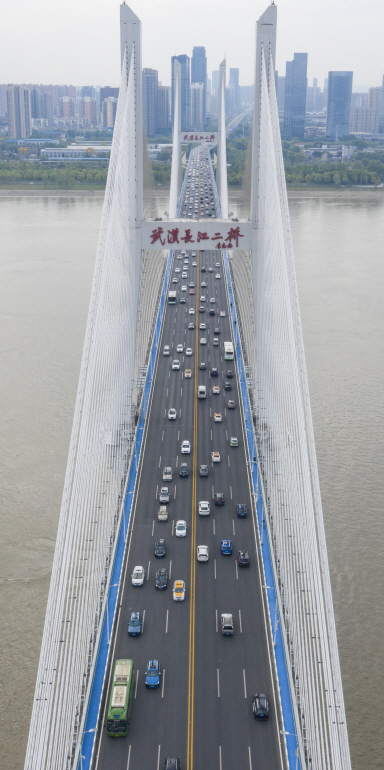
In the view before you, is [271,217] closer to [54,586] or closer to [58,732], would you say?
[54,586]

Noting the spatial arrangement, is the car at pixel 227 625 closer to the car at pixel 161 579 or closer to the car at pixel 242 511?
the car at pixel 161 579

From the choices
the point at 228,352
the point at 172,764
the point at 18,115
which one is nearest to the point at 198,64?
the point at 18,115

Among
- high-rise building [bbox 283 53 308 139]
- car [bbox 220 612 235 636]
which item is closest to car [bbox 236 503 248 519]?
car [bbox 220 612 235 636]

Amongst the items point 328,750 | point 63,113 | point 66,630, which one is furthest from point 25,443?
point 63,113

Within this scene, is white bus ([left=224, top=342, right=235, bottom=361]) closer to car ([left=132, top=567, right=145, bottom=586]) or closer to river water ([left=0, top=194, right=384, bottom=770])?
river water ([left=0, top=194, right=384, bottom=770])

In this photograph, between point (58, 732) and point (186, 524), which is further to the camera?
point (186, 524)

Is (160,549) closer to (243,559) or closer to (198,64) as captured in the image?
(243,559)
